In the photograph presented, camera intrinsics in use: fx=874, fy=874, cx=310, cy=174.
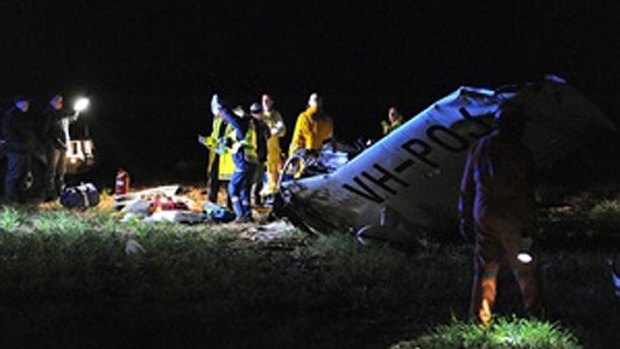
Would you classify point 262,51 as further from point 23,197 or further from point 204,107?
point 23,197

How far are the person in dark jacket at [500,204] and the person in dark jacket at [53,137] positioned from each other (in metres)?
9.70

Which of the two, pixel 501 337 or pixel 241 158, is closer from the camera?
pixel 501 337

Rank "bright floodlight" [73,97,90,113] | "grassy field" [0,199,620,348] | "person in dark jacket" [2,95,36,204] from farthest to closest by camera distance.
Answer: "bright floodlight" [73,97,90,113] → "person in dark jacket" [2,95,36,204] → "grassy field" [0,199,620,348]

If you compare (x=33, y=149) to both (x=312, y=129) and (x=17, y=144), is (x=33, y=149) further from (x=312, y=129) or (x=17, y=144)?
(x=312, y=129)

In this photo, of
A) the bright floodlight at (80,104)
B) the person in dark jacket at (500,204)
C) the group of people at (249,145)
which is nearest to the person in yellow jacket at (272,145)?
the group of people at (249,145)

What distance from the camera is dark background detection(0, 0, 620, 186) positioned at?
38094mm

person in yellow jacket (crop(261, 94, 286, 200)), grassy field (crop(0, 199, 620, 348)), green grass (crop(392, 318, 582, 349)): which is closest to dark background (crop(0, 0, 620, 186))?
person in yellow jacket (crop(261, 94, 286, 200))

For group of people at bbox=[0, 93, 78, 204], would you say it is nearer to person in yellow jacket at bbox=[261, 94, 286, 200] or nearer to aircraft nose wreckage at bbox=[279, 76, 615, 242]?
person in yellow jacket at bbox=[261, 94, 286, 200]

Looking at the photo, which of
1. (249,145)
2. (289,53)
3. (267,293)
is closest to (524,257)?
(267,293)

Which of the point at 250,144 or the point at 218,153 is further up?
the point at 250,144

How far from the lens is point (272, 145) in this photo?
14711 mm

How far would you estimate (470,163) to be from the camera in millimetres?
6586

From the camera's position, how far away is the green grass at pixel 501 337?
6125mm

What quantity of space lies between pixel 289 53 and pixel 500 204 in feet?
154
